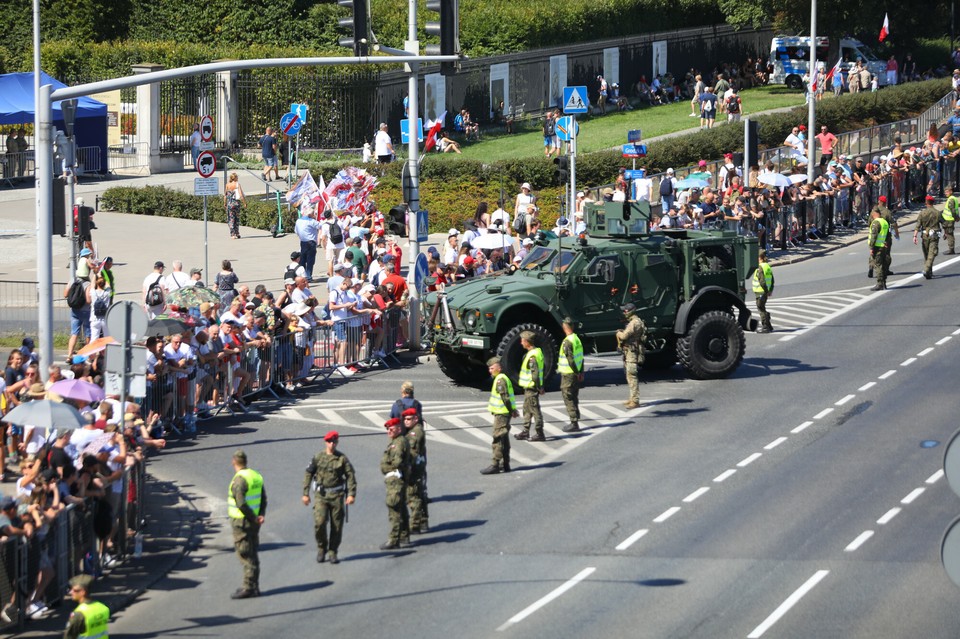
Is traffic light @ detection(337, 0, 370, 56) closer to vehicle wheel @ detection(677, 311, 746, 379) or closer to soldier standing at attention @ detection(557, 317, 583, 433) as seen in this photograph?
soldier standing at attention @ detection(557, 317, 583, 433)

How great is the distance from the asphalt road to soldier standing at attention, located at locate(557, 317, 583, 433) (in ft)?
1.02

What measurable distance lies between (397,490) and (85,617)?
17.7 ft

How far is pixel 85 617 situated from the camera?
1380 cm

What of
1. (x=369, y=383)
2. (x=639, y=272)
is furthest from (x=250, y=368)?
(x=639, y=272)

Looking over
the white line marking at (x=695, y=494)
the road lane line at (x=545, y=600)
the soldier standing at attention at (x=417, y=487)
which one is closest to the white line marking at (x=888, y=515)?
the white line marking at (x=695, y=494)

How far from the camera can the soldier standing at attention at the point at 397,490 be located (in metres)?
18.6

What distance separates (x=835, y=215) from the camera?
43.2 metres

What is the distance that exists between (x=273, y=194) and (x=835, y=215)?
50.9ft

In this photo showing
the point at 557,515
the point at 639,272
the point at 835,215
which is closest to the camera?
the point at 557,515

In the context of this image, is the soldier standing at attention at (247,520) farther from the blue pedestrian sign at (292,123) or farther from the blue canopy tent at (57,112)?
the blue canopy tent at (57,112)

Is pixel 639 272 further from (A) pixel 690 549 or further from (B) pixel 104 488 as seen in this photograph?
(B) pixel 104 488

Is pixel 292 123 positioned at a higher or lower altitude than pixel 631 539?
higher

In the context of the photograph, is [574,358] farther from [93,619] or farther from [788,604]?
[93,619]

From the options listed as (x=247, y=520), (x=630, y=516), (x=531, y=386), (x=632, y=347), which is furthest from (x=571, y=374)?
(x=247, y=520)
